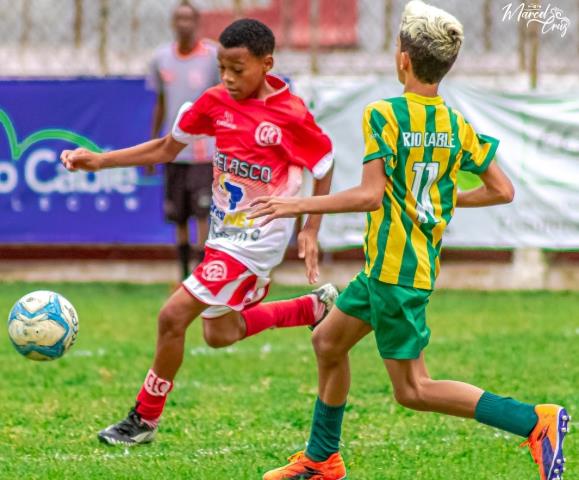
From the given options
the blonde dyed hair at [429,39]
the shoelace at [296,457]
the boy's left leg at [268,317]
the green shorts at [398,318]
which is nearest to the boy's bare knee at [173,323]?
the boy's left leg at [268,317]

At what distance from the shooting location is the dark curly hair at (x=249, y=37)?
564 cm

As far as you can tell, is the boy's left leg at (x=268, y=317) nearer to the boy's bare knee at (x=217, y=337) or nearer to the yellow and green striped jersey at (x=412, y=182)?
the boy's bare knee at (x=217, y=337)

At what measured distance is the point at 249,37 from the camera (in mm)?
5656

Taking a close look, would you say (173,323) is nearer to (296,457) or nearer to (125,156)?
(125,156)

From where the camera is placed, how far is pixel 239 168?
5.80 metres

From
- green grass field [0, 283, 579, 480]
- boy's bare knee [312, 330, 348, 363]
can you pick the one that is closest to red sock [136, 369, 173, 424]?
green grass field [0, 283, 579, 480]

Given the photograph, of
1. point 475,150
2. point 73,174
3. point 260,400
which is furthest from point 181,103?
point 475,150

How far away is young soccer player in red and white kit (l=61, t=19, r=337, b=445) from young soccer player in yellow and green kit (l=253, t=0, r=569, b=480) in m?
1.02

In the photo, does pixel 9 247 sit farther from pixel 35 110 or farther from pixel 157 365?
pixel 157 365

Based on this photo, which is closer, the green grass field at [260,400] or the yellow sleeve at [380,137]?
the yellow sleeve at [380,137]

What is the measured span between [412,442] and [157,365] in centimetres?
119

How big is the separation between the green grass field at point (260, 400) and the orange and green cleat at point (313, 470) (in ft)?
0.30

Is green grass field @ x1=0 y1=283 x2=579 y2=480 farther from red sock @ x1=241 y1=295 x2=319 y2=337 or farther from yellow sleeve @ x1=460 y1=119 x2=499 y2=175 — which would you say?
yellow sleeve @ x1=460 y1=119 x2=499 y2=175

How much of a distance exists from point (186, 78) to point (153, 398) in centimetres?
537
